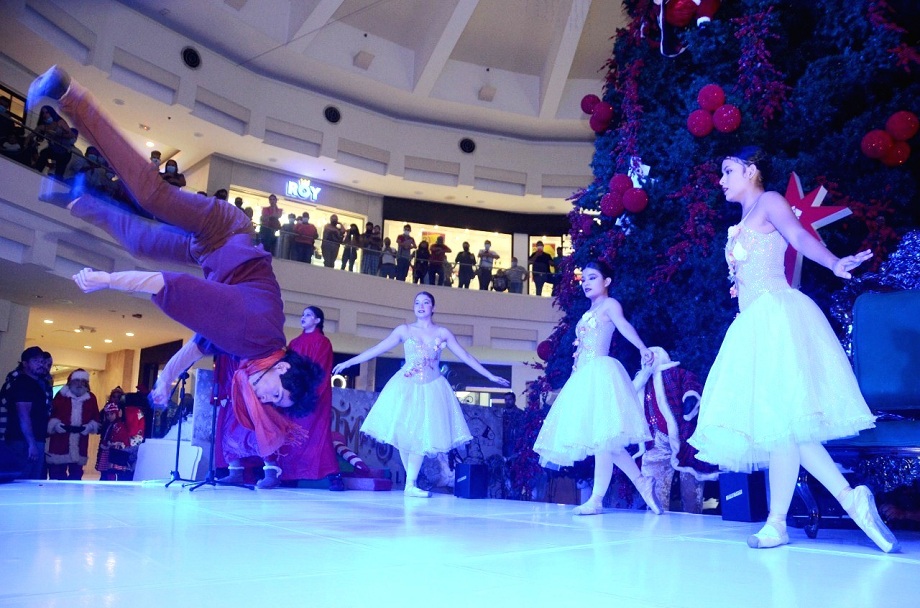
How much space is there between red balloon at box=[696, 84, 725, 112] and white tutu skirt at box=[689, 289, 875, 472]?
2.89 m

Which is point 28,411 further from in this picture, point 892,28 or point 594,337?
point 892,28

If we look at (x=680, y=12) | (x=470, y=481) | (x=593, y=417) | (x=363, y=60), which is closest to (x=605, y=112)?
(x=680, y=12)

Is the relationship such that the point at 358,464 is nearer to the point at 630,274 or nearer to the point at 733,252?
the point at 630,274

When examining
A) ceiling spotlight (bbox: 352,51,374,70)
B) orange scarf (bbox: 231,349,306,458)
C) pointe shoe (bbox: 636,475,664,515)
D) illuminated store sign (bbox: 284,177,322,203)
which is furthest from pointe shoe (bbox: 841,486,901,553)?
illuminated store sign (bbox: 284,177,322,203)

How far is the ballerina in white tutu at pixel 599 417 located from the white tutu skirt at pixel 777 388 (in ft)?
4.03

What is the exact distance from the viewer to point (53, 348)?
20.1 m

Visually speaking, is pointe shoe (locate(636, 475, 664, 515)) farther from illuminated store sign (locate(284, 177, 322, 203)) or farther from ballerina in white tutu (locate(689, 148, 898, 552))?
illuminated store sign (locate(284, 177, 322, 203))

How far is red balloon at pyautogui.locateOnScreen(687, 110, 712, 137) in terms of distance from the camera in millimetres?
5402

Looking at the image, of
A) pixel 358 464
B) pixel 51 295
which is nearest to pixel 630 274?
pixel 358 464

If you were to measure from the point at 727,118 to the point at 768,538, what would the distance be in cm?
362

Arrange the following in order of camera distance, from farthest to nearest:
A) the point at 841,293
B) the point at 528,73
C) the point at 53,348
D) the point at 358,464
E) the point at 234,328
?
the point at 53,348, the point at 528,73, the point at 358,464, the point at 841,293, the point at 234,328

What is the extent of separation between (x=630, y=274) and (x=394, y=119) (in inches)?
549

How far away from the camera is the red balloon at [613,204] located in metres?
5.87

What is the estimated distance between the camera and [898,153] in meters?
4.82
